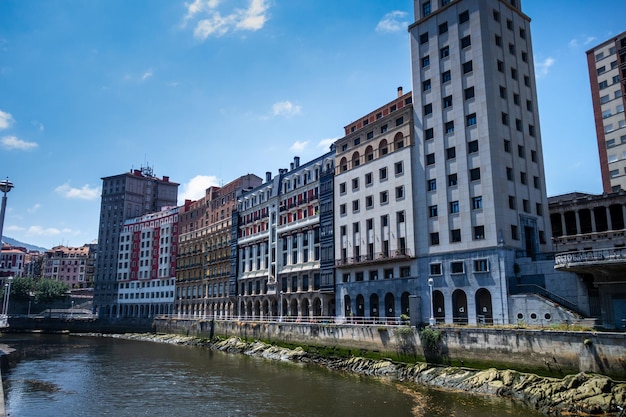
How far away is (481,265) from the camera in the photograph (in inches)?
2234

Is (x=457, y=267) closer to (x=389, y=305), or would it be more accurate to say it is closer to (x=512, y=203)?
(x=512, y=203)

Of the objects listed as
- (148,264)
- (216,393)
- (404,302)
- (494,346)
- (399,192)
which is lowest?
(216,393)

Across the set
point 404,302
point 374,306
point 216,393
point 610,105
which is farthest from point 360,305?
point 610,105

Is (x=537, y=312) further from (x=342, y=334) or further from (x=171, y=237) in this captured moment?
(x=171, y=237)

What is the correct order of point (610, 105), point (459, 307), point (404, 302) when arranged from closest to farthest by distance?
1. point (459, 307)
2. point (404, 302)
3. point (610, 105)

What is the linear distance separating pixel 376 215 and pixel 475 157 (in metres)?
17.5

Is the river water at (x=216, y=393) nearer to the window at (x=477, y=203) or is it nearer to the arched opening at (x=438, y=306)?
the arched opening at (x=438, y=306)

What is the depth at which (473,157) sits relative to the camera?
6016 cm

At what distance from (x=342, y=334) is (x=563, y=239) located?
34387 millimetres

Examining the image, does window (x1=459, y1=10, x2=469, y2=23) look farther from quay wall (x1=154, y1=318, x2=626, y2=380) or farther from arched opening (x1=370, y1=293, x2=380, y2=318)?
quay wall (x1=154, y1=318, x2=626, y2=380)

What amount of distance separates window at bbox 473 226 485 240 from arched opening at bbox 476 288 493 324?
5956mm

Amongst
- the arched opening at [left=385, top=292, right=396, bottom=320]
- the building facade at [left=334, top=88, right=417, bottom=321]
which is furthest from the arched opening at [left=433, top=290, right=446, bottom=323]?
the arched opening at [left=385, top=292, right=396, bottom=320]

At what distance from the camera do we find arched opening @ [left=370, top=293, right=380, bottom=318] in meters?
70.0

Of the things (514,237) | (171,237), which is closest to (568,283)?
(514,237)
